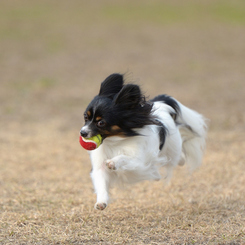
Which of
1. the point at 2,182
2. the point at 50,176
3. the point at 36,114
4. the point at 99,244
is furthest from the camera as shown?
the point at 36,114

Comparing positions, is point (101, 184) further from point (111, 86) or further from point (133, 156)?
point (111, 86)

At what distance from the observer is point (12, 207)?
476 centimetres

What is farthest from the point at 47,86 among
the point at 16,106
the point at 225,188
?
the point at 225,188

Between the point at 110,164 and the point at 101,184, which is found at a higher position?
the point at 110,164

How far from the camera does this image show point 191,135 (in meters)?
5.15

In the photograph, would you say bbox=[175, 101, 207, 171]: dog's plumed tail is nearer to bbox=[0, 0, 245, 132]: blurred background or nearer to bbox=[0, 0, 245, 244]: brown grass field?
bbox=[0, 0, 245, 244]: brown grass field

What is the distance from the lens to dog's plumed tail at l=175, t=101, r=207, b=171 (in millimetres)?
4965

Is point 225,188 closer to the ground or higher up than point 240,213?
closer to the ground

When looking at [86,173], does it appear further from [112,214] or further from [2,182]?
[112,214]

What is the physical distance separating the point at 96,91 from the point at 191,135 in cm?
846

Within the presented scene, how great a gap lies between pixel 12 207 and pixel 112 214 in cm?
121

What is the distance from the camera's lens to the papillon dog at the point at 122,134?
368 centimetres

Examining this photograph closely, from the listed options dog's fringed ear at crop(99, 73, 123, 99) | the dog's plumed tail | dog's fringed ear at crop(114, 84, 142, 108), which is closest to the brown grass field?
the dog's plumed tail

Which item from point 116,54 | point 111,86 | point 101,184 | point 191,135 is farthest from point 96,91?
point 101,184
